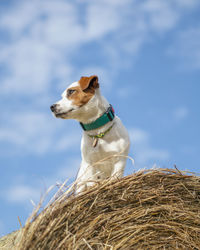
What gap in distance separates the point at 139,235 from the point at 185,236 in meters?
0.42

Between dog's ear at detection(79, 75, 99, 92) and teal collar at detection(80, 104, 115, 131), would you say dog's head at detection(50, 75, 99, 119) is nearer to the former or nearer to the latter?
dog's ear at detection(79, 75, 99, 92)

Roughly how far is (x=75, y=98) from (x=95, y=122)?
37 cm

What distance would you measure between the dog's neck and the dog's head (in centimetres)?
5

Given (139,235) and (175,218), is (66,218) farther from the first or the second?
(175,218)

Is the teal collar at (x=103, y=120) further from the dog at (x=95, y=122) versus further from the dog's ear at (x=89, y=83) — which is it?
the dog's ear at (x=89, y=83)

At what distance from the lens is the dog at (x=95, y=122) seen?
4.64 meters

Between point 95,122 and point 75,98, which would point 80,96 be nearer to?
point 75,98

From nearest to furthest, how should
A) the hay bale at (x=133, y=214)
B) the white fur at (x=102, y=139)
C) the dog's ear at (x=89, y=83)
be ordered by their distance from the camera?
the hay bale at (x=133, y=214) → the dog's ear at (x=89, y=83) → the white fur at (x=102, y=139)

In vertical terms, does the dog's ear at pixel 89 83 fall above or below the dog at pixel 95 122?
above

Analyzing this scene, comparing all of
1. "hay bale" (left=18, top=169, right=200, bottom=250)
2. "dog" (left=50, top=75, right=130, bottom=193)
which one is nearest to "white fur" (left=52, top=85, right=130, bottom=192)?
"dog" (left=50, top=75, right=130, bottom=193)

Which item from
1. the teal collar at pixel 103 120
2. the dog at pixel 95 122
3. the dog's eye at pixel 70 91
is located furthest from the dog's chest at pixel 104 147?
the dog's eye at pixel 70 91

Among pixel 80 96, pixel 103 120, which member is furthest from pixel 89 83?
pixel 103 120

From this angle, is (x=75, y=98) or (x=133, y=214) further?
(x=75, y=98)

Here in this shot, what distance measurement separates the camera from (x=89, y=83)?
4570mm
